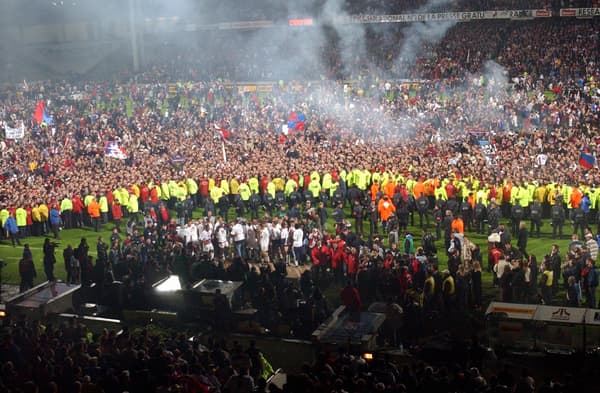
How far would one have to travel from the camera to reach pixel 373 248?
47.2ft

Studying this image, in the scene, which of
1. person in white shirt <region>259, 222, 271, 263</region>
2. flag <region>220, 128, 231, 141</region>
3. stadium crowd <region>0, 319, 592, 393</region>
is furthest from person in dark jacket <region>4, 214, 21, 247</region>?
stadium crowd <region>0, 319, 592, 393</region>

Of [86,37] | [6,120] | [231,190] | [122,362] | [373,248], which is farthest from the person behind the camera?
[86,37]

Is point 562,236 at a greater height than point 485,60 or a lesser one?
lesser

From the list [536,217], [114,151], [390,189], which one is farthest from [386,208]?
[114,151]

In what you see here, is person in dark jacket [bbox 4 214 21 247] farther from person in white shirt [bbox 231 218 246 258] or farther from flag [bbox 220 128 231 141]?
flag [bbox 220 128 231 141]

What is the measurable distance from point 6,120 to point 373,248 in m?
17.7

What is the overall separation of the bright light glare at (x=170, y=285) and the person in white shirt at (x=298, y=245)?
2515 millimetres

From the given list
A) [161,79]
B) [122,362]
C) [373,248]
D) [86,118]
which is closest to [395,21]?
[161,79]

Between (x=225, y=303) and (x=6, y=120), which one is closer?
(x=225, y=303)

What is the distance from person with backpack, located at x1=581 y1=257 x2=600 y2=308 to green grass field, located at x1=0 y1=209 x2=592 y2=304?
63.1 inches

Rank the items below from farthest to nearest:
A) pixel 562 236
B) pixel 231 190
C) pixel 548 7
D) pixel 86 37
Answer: pixel 86 37 → pixel 548 7 → pixel 231 190 → pixel 562 236

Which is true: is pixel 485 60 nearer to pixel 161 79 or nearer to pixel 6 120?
pixel 161 79

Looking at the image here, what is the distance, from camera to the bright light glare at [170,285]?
13866 mm

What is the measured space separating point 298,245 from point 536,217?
192 inches
